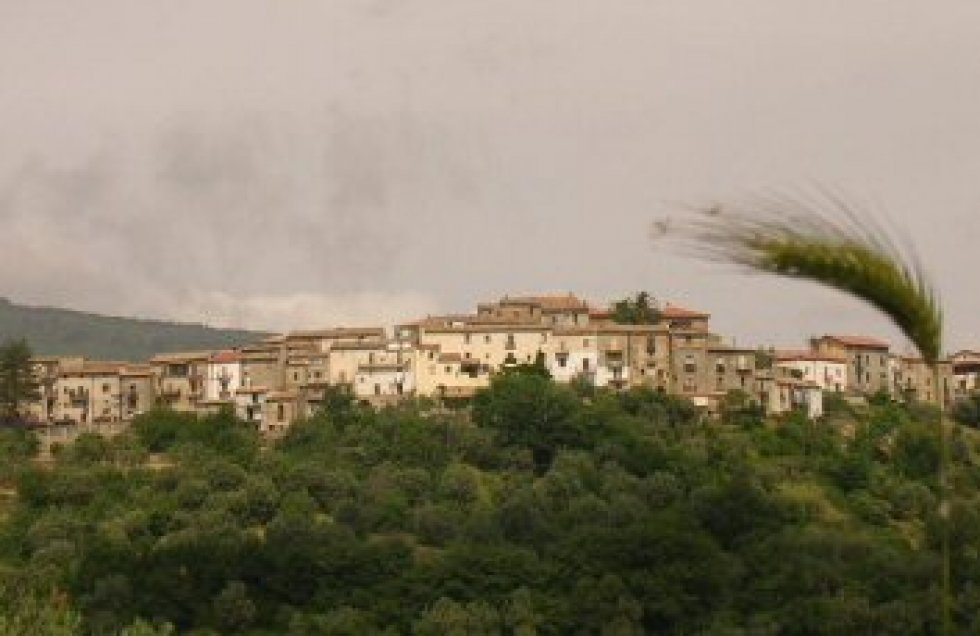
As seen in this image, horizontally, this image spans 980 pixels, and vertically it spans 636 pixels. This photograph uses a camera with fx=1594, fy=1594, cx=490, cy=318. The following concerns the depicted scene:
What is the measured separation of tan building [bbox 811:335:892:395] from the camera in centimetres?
9638

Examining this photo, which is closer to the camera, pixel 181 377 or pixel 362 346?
pixel 362 346

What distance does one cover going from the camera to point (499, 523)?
58562 mm

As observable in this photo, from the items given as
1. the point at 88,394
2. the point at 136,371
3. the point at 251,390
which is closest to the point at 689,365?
the point at 251,390

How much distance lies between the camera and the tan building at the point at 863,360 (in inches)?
3794

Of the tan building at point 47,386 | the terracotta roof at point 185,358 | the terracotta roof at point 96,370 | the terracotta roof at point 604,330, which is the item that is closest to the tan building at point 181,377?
the terracotta roof at point 185,358

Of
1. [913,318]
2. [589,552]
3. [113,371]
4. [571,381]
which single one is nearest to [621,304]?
[571,381]

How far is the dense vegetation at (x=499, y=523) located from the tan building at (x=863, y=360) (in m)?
14.2

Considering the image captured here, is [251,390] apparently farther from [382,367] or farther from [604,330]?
[604,330]

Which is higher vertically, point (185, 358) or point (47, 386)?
point (185, 358)

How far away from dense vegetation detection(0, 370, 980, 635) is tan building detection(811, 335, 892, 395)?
46.6 ft

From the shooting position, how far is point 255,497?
62812mm

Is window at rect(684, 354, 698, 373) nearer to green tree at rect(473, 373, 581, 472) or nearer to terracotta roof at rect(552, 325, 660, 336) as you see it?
terracotta roof at rect(552, 325, 660, 336)

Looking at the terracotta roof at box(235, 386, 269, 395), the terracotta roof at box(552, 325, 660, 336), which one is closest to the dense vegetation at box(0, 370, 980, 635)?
the terracotta roof at box(552, 325, 660, 336)

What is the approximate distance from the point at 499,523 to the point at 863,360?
45.2m
